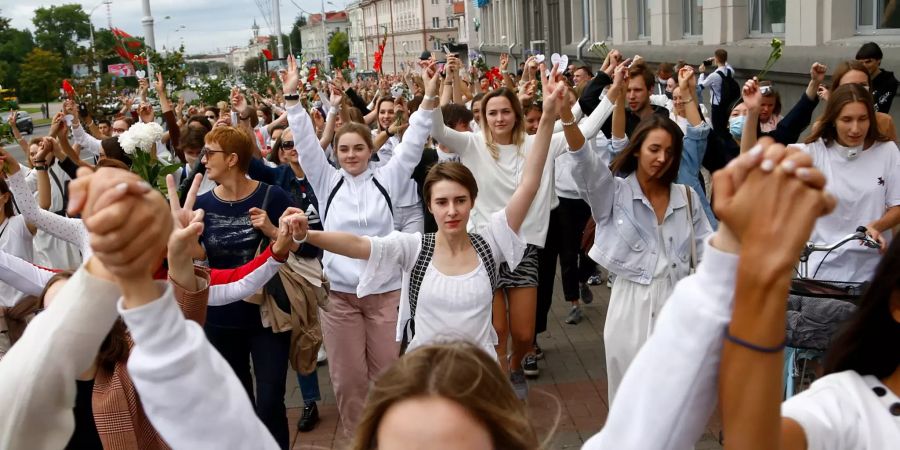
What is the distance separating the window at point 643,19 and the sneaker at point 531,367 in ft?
55.7

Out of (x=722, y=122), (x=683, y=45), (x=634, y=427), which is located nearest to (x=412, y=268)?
(x=634, y=427)

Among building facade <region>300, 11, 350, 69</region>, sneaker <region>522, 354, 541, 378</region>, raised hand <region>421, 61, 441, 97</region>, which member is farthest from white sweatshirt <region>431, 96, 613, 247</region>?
building facade <region>300, 11, 350, 69</region>

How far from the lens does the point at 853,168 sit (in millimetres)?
5168

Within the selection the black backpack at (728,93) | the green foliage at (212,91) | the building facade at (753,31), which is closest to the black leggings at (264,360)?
the black backpack at (728,93)

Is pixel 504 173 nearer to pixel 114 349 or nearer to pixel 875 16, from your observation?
pixel 114 349

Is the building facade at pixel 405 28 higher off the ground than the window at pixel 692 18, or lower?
higher

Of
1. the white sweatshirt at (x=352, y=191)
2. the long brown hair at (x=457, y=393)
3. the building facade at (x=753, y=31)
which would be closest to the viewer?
the long brown hair at (x=457, y=393)

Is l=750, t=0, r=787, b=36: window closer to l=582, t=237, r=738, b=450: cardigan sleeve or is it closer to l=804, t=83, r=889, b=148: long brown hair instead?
l=804, t=83, r=889, b=148: long brown hair

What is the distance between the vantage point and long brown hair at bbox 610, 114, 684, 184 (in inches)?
187

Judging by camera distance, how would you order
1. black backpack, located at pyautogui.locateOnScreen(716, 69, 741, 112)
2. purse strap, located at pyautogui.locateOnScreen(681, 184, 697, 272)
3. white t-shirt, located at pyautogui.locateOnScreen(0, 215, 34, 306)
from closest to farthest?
purse strap, located at pyautogui.locateOnScreen(681, 184, 697, 272)
white t-shirt, located at pyautogui.locateOnScreen(0, 215, 34, 306)
black backpack, located at pyautogui.locateOnScreen(716, 69, 741, 112)

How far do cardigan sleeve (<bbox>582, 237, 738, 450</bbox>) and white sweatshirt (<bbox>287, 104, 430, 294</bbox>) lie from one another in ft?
→ 13.3

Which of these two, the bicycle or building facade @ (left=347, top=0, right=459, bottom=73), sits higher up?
building facade @ (left=347, top=0, right=459, bottom=73)

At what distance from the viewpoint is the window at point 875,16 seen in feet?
35.6

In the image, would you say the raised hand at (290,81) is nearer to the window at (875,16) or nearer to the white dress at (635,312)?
the white dress at (635,312)
